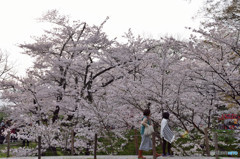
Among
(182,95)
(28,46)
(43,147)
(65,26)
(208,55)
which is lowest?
(43,147)

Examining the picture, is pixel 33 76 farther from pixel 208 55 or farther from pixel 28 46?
pixel 208 55

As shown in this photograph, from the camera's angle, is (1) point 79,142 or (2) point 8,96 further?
(2) point 8,96

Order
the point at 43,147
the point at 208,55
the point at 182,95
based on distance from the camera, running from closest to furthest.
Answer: the point at 208,55
the point at 182,95
the point at 43,147

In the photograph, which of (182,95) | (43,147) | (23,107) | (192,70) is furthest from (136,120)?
(23,107)

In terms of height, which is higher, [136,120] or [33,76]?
[33,76]

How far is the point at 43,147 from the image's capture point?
40.2 feet

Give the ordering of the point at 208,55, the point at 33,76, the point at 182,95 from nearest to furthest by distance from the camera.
→ the point at 208,55 < the point at 182,95 < the point at 33,76

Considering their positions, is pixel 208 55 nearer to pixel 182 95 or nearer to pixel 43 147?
pixel 182 95

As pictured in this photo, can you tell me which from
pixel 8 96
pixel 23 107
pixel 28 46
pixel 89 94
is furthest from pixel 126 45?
pixel 8 96

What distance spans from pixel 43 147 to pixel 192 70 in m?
8.63

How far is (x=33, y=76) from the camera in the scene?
14.5m

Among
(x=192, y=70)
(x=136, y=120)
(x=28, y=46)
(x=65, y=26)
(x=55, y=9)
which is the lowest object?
(x=136, y=120)

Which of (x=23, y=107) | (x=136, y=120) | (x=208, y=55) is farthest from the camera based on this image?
(x=23, y=107)

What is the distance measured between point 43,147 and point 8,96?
4480 millimetres
